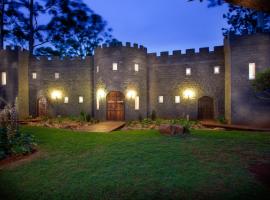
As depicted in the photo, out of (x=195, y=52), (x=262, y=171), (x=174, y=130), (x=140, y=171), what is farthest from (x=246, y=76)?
(x=140, y=171)

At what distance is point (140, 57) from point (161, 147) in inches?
520

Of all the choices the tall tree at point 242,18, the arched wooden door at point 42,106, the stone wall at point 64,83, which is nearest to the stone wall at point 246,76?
the tall tree at point 242,18

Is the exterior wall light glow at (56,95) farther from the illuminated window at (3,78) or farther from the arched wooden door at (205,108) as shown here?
the arched wooden door at (205,108)

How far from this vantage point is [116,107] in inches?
770

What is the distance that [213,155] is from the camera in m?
7.54

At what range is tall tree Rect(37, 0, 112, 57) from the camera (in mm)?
29156

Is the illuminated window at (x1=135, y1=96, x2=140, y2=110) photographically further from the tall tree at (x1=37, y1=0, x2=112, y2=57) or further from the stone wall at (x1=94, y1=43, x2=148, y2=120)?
the tall tree at (x1=37, y1=0, x2=112, y2=57)

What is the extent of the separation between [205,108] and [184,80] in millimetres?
3291

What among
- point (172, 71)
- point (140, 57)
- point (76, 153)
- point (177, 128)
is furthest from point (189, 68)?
point (76, 153)

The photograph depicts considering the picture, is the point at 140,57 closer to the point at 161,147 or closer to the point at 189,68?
the point at 189,68

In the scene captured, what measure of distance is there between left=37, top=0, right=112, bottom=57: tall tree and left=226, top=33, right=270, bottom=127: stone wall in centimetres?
2225

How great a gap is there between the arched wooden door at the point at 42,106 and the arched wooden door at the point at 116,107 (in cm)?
777

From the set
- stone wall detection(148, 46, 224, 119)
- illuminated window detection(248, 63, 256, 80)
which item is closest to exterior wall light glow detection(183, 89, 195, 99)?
stone wall detection(148, 46, 224, 119)

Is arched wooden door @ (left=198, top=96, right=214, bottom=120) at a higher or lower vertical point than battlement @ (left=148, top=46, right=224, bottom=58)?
lower
